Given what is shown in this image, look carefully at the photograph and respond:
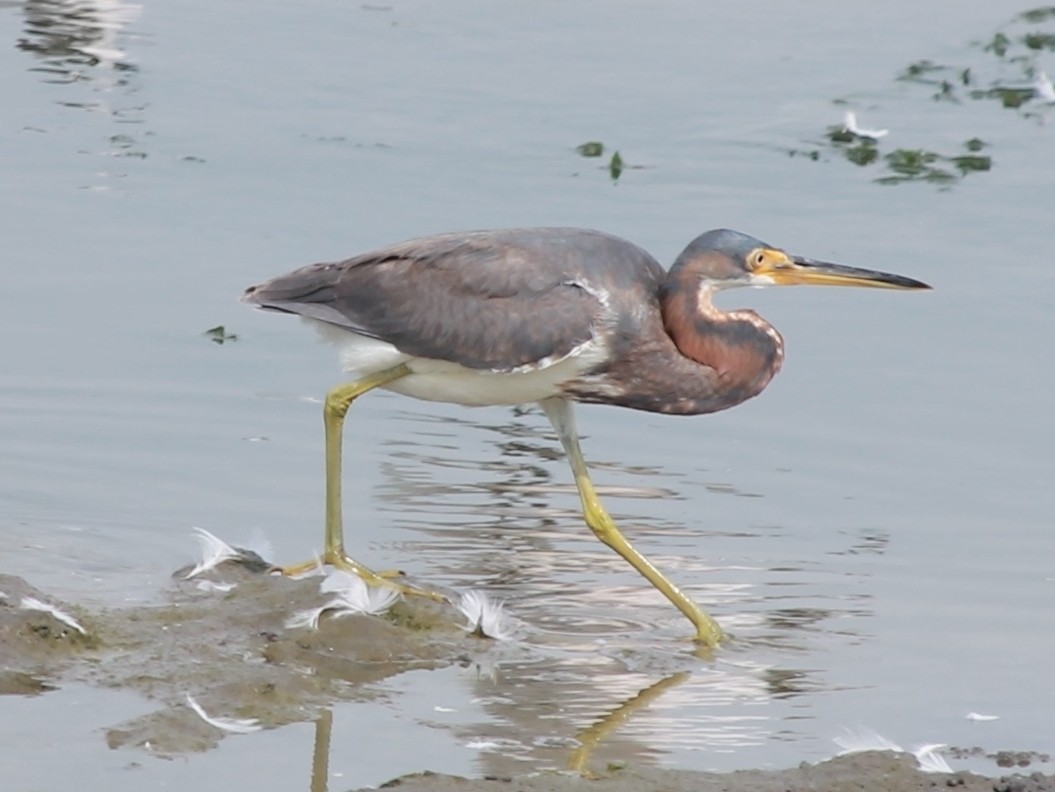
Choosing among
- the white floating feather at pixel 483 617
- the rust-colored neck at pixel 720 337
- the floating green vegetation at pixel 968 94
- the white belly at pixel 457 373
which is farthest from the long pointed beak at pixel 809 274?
the floating green vegetation at pixel 968 94

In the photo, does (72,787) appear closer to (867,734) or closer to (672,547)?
(867,734)

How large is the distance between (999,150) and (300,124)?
4.22 metres

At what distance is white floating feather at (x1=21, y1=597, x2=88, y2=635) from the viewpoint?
6484 millimetres

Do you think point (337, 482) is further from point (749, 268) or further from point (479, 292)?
point (749, 268)

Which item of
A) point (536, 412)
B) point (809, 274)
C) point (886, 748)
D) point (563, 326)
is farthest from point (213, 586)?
point (536, 412)

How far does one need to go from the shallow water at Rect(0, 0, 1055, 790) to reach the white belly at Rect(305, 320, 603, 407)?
0.63 metres

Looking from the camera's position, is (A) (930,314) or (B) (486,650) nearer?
(B) (486,650)

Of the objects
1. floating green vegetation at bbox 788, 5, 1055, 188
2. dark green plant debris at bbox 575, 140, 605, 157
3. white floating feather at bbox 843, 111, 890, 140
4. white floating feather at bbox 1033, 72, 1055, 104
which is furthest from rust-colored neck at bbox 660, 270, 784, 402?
white floating feather at bbox 1033, 72, 1055, 104

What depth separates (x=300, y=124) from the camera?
13.6 metres

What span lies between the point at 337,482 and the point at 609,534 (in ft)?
3.03

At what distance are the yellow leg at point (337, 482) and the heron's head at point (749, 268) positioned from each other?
3.47ft

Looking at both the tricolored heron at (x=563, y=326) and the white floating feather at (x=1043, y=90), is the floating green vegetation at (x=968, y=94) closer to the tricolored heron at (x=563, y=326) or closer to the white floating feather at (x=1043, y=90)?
the white floating feather at (x=1043, y=90)

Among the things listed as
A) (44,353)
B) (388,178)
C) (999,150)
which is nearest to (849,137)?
(999,150)

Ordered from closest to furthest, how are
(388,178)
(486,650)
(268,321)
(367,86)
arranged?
1. (486,650)
2. (268,321)
3. (388,178)
4. (367,86)
